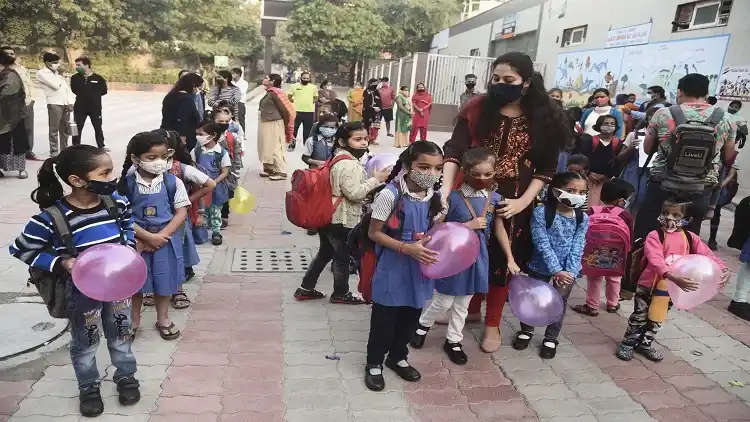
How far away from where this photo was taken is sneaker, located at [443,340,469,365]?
11.8 ft

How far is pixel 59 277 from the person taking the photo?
8.69 feet

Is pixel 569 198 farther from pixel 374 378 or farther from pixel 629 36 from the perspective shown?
pixel 629 36

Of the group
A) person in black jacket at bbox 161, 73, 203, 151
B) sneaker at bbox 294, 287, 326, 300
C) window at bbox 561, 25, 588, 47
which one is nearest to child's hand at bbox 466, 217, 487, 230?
Result: sneaker at bbox 294, 287, 326, 300

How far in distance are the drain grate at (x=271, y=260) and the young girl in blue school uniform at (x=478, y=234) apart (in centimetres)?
180

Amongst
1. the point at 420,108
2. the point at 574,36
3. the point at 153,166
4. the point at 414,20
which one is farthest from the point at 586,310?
the point at 414,20

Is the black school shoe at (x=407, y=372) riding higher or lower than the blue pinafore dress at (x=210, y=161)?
lower

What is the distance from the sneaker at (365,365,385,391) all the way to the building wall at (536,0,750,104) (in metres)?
9.74

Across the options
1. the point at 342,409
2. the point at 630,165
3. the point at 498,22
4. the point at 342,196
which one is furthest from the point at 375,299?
the point at 498,22

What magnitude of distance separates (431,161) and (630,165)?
13.8ft

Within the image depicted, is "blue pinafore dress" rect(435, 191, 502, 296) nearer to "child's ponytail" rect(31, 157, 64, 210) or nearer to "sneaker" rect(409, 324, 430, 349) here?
"sneaker" rect(409, 324, 430, 349)

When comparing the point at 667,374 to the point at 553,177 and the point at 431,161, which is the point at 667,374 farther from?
the point at 431,161

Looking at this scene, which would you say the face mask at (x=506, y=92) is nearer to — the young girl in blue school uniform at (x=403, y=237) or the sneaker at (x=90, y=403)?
the young girl in blue school uniform at (x=403, y=237)

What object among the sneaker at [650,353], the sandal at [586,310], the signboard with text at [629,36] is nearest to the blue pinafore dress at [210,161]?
the sandal at [586,310]

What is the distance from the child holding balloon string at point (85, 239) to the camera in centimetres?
254
